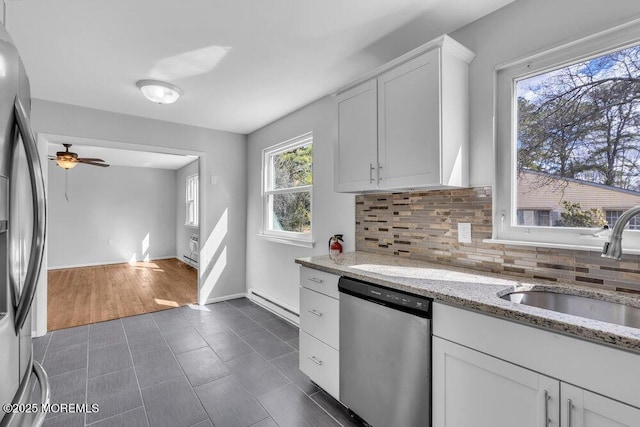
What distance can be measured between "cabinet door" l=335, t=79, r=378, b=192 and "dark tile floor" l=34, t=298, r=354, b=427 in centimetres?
150

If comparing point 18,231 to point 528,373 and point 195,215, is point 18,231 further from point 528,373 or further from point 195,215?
point 195,215

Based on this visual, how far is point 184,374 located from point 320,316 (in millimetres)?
1220

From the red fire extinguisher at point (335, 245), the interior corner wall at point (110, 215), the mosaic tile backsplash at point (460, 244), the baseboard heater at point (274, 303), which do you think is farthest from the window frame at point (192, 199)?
the mosaic tile backsplash at point (460, 244)

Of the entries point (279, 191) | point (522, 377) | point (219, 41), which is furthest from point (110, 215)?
point (522, 377)

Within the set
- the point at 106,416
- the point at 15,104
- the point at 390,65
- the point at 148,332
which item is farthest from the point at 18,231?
the point at 148,332

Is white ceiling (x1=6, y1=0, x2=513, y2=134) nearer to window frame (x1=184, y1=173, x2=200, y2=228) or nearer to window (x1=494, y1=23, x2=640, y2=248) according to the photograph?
window (x1=494, y1=23, x2=640, y2=248)

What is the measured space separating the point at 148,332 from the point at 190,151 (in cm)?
218

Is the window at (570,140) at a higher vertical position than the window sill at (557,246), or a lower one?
higher

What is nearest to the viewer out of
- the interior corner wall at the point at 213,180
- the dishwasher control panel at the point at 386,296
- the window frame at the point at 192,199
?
the dishwasher control panel at the point at 386,296

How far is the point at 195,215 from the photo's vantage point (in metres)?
6.67

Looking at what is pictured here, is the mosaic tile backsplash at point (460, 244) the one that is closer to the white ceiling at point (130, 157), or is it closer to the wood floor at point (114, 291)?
the wood floor at point (114, 291)

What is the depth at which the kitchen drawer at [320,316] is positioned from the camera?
1.91 m

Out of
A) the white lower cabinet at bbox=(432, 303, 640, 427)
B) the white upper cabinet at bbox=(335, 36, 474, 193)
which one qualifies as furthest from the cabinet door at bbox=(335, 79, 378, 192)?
the white lower cabinet at bbox=(432, 303, 640, 427)

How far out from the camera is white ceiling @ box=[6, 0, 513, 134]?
5.56 feet
